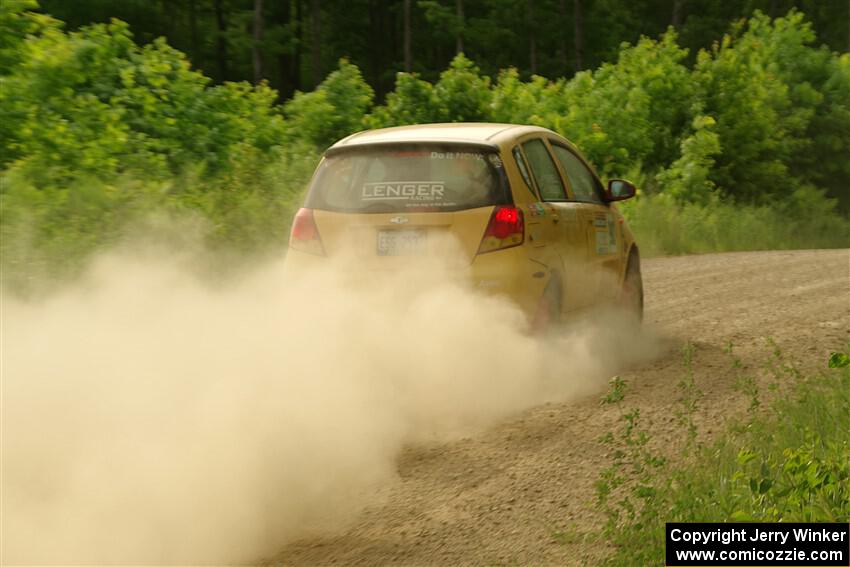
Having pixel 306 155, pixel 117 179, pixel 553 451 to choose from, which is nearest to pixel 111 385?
pixel 553 451

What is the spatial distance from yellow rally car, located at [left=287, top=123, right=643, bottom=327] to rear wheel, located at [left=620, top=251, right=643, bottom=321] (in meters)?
1.57

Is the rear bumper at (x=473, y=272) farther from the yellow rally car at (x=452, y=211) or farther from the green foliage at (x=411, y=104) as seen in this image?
the green foliage at (x=411, y=104)

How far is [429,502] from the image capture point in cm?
561

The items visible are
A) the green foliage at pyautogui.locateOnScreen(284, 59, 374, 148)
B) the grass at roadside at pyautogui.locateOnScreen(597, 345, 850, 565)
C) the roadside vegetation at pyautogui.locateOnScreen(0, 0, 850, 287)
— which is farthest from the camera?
the green foliage at pyautogui.locateOnScreen(284, 59, 374, 148)

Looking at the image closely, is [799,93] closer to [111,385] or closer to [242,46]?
[242,46]

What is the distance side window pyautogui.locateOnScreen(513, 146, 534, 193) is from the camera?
8.22 meters

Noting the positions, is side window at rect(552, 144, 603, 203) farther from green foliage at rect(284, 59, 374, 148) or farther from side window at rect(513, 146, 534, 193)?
green foliage at rect(284, 59, 374, 148)

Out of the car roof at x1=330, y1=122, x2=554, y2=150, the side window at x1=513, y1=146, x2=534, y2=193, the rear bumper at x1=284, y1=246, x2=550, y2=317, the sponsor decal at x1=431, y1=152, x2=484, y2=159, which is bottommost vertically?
the rear bumper at x1=284, y1=246, x2=550, y2=317

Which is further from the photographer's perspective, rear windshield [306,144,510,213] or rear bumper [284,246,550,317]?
rear windshield [306,144,510,213]

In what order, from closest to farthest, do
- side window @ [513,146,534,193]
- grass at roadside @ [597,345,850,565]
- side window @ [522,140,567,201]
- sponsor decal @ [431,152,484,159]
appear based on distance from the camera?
1. grass at roadside @ [597,345,850,565]
2. sponsor decal @ [431,152,484,159]
3. side window @ [513,146,534,193]
4. side window @ [522,140,567,201]

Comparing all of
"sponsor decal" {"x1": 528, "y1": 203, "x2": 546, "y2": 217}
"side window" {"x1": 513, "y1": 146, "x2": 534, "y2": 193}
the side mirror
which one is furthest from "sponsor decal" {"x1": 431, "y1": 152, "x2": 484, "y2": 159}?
the side mirror

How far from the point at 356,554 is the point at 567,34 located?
6376 centimetres

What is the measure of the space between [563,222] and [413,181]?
1315 mm

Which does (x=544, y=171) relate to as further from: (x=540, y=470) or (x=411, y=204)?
A: (x=540, y=470)
